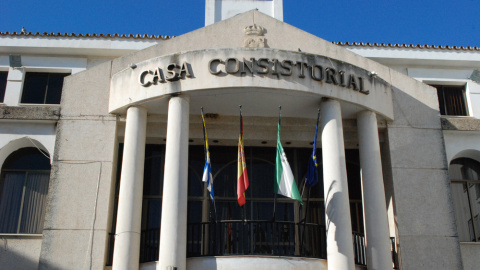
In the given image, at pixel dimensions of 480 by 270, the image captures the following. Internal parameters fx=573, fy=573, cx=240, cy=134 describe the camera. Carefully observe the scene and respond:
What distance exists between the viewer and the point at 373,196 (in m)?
15.5

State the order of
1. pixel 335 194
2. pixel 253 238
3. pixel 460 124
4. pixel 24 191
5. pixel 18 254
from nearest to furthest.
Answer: pixel 335 194 → pixel 253 238 → pixel 18 254 → pixel 24 191 → pixel 460 124

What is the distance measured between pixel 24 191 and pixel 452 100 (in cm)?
1443

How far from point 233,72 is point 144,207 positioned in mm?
5115

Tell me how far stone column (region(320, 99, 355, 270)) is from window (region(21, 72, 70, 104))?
349 inches

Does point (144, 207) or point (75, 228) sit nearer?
point (75, 228)

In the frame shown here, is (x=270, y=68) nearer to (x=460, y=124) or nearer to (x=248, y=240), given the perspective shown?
(x=248, y=240)

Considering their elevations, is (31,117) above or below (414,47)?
below

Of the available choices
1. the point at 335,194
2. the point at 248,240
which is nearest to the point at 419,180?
the point at 335,194

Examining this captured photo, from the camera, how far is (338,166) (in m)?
15.0

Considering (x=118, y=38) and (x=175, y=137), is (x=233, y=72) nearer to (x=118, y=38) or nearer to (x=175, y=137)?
(x=175, y=137)

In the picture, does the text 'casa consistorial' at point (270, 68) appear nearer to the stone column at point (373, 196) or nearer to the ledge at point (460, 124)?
the stone column at point (373, 196)

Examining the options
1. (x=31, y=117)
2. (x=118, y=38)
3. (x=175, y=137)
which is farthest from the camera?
(x=118, y=38)

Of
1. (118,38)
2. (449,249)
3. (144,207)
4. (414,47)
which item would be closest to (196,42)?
(118,38)

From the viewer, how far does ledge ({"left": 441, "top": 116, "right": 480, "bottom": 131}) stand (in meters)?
17.9
